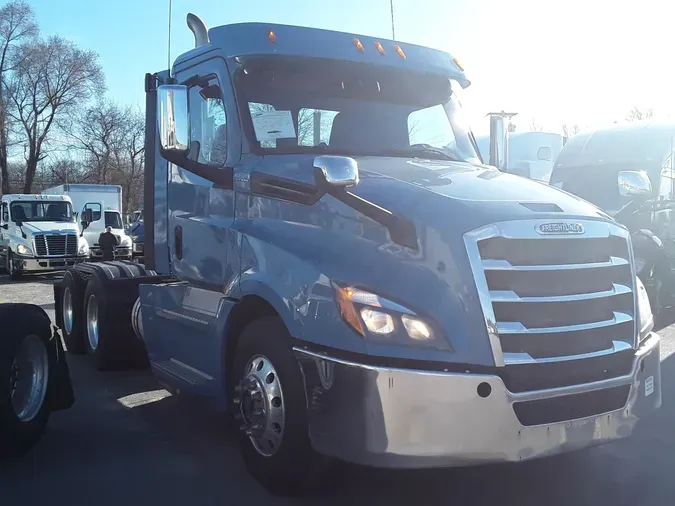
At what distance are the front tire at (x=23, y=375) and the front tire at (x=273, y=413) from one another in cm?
163

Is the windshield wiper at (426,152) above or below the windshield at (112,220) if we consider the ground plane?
above

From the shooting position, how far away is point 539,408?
3529 mm

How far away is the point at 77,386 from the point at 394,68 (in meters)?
4.37

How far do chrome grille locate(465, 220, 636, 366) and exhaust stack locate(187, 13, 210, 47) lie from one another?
2950mm

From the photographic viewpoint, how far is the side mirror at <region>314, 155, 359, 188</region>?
397cm

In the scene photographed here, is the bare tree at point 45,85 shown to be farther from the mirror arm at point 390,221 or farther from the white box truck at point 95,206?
the mirror arm at point 390,221

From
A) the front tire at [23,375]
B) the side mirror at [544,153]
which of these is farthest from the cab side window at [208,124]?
the side mirror at [544,153]

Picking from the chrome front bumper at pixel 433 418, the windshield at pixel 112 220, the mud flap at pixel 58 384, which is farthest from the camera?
the windshield at pixel 112 220

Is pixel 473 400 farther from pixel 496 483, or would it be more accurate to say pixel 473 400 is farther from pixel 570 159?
pixel 570 159

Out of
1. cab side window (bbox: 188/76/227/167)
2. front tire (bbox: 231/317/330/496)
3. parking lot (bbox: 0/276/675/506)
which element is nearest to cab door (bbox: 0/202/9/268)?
parking lot (bbox: 0/276/675/506)

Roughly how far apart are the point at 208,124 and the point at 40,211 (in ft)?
63.6

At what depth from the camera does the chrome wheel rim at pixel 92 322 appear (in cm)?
809

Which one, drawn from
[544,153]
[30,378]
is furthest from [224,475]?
[544,153]

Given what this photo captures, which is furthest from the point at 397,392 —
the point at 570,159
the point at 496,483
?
the point at 570,159
